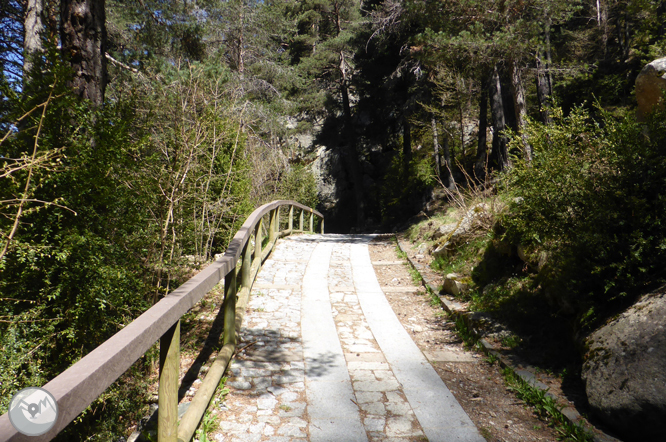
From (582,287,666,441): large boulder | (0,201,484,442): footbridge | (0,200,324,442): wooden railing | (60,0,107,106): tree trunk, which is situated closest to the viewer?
(0,200,324,442): wooden railing

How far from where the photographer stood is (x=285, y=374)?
11.0 feet

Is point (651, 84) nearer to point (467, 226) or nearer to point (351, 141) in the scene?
point (467, 226)

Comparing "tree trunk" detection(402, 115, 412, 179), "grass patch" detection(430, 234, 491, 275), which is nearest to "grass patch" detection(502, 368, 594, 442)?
"grass patch" detection(430, 234, 491, 275)

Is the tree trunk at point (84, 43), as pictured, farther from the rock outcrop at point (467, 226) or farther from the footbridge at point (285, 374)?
the rock outcrop at point (467, 226)

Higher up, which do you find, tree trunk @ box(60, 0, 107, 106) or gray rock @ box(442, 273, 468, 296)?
tree trunk @ box(60, 0, 107, 106)

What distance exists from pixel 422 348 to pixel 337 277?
2.62 meters

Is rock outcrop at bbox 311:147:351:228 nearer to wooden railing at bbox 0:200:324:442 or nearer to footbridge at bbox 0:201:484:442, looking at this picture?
footbridge at bbox 0:201:484:442

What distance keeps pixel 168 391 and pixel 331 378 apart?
163cm

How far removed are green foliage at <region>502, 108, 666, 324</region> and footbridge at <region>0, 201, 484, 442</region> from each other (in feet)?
4.84

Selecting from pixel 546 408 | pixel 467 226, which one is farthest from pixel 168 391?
pixel 467 226

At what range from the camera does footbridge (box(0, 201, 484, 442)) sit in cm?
157

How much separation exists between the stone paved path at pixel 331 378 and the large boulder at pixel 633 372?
2.80 feet

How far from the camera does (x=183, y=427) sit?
221 cm

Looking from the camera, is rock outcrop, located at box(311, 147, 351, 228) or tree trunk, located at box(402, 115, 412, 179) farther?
rock outcrop, located at box(311, 147, 351, 228)
